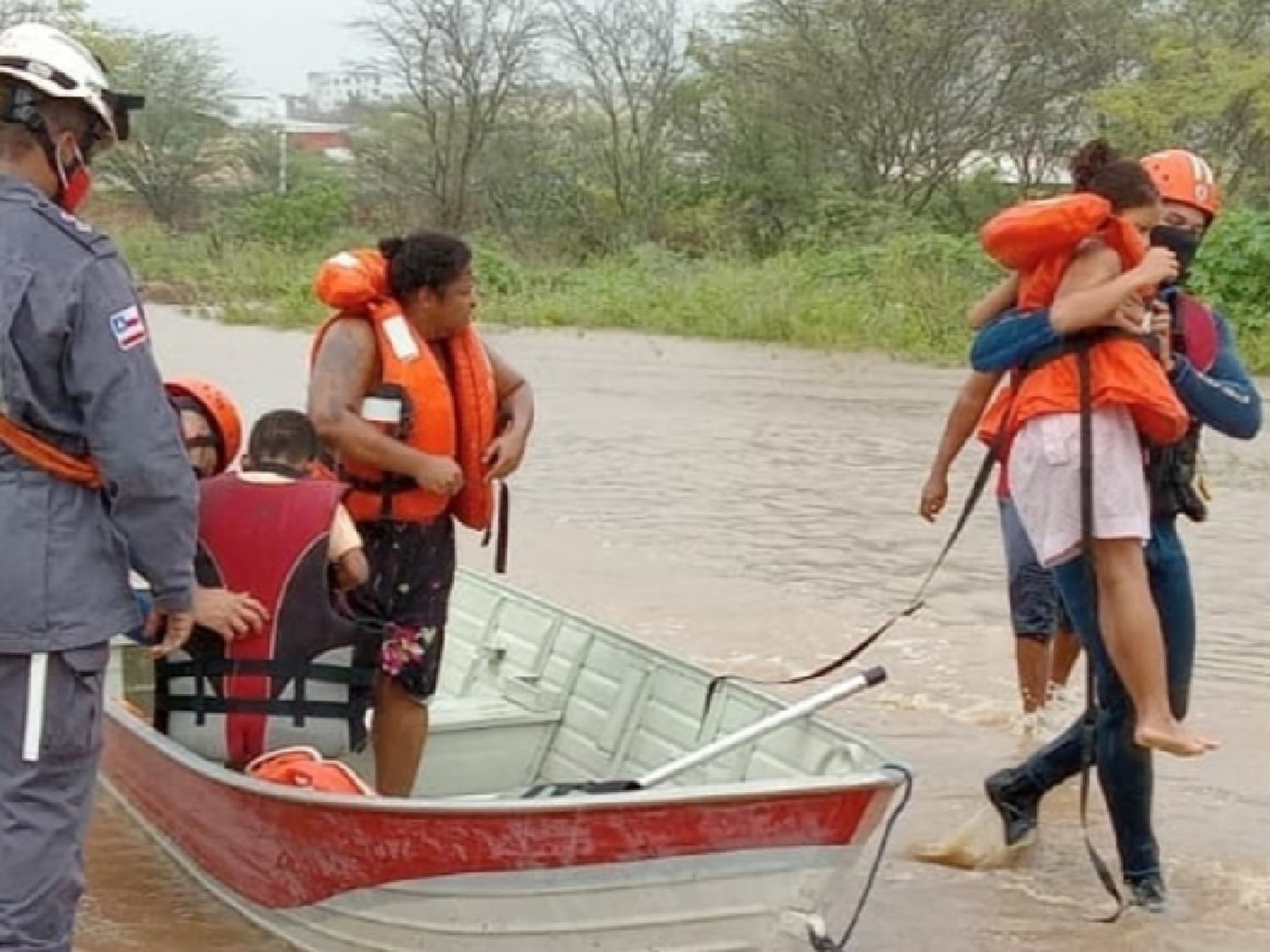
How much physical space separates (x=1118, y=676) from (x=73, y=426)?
2481 millimetres

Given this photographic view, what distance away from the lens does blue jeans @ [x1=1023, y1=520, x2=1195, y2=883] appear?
509 centimetres

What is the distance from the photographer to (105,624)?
3.65 m

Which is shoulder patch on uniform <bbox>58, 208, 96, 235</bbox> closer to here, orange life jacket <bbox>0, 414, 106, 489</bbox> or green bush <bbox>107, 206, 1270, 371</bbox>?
orange life jacket <bbox>0, 414, 106, 489</bbox>

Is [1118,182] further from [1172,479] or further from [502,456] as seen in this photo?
[502,456]

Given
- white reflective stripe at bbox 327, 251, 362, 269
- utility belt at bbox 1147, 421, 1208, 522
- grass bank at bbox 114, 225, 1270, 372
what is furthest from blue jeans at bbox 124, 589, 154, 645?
grass bank at bbox 114, 225, 1270, 372

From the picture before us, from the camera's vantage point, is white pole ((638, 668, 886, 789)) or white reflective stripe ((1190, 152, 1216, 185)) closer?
white pole ((638, 668, 886, 789))

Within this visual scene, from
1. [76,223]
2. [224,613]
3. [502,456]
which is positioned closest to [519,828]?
[224,613]

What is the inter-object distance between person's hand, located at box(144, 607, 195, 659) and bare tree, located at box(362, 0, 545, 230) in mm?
37439

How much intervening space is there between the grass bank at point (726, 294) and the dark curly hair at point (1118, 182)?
17.8 meters

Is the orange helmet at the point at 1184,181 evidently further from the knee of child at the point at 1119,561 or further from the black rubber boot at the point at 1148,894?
the black rubber boot at the point at 1148,894

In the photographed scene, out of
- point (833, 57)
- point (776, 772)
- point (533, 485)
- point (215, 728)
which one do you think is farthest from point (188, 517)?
point (833, 57)

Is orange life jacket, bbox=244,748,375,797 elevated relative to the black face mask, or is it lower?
lower

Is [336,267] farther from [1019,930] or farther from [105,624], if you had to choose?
[1019,930]

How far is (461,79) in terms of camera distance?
41.2m
